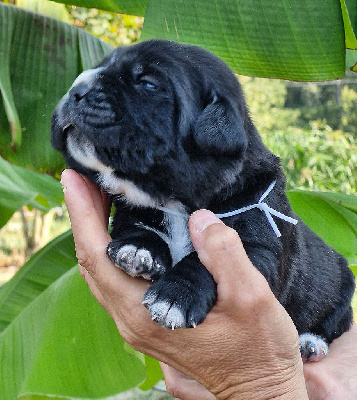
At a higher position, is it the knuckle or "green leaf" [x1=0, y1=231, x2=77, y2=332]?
the knuckle

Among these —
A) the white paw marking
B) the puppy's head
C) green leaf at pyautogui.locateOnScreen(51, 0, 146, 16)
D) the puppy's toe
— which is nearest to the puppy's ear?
the puppy's head

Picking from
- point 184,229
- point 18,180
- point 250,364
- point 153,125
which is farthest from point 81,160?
point 18,180

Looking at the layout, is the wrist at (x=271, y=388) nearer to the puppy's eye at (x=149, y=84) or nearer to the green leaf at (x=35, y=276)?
the puppy's eye at (x=149, y=84)

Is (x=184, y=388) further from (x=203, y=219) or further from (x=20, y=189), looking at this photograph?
(x=20, y=189)

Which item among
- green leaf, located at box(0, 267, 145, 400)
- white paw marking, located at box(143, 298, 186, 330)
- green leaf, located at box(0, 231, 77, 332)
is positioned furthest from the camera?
green leaf, located at box(0, 231, 77, 332)

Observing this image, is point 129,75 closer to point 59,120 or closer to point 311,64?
point 59,120

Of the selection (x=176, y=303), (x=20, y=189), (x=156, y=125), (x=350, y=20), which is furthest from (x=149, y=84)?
(x=20, y=189)

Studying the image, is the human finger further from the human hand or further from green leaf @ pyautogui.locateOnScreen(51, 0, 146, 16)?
green leaf @ pyautogui.locateOnScreen(51, 0, 146, 16)

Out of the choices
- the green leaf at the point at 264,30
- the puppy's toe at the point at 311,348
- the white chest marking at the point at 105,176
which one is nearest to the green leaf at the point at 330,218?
the puppy's toe at the point at 311,348
